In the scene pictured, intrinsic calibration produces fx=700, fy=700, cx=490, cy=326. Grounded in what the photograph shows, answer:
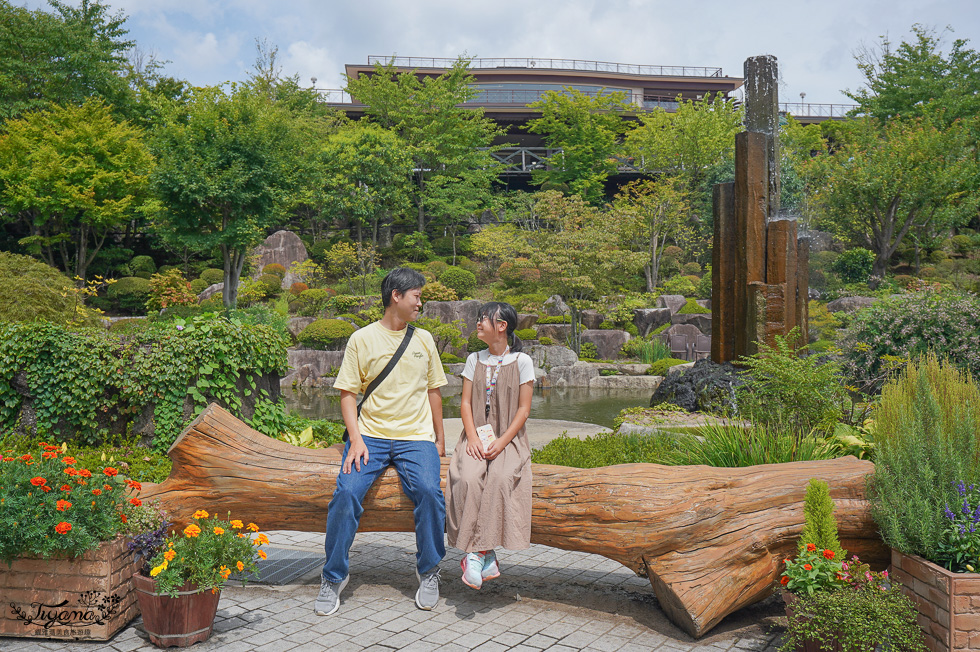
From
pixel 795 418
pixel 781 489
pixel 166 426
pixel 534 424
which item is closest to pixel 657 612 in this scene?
pixel 781 489

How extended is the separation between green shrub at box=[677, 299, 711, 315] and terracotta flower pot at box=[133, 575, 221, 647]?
68.1 ft

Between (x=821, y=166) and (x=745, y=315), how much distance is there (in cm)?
1861

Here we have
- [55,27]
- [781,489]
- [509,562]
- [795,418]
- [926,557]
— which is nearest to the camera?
[926,557]

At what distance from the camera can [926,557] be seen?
3.21 meters

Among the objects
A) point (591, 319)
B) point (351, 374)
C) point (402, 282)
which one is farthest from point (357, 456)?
point (591, 319)

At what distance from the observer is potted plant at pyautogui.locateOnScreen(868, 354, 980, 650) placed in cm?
298

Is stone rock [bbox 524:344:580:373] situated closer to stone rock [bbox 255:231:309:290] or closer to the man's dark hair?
stone rock [bbox 255:231:309:290]

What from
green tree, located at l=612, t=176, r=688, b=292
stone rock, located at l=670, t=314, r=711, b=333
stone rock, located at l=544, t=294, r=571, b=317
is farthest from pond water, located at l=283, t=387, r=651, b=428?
green tree, located at l=612, t=176, r=688, b=292

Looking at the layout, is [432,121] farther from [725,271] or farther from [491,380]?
[491,380]

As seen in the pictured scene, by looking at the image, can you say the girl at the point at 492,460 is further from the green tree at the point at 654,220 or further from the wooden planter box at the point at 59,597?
the green tree at the point at 654,220

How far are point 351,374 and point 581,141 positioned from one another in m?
30.3

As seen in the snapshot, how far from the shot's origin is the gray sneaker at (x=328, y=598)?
3.79m

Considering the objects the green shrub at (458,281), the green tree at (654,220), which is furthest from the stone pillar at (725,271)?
the green tree at (654,220)

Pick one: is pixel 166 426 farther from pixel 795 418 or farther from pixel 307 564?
pixel 795 418
